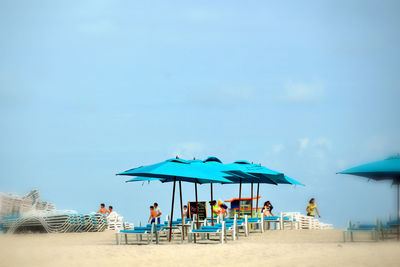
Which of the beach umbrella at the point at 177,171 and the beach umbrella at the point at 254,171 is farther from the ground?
the beach umbrella at the point at 254,171

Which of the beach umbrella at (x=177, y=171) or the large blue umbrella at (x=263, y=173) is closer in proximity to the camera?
the beach umbrella at (x=177, y=171)

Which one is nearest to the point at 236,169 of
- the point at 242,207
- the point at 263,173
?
the point at 263,173

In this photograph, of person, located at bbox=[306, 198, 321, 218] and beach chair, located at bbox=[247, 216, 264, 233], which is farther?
person, located at bbox=[306, 198, 321, 218]

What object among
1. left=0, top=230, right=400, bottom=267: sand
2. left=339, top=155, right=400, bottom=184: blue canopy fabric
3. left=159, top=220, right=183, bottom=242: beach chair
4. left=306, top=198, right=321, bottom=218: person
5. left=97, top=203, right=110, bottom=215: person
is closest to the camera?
left=0, top=230, right=400, bottom=267: sand

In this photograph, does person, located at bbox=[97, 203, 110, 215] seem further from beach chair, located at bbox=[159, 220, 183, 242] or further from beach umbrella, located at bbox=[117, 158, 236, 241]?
beach umbrella, located at bbox=[117, 158, 236, 241]

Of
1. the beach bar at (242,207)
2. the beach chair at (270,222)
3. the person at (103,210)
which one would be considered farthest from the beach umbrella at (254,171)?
the person at (103,210)

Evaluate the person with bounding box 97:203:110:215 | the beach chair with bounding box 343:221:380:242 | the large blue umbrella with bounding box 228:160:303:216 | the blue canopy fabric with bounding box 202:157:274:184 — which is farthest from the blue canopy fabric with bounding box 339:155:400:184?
the person with bounding box 97:203:110:215

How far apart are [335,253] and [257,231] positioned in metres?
8.06

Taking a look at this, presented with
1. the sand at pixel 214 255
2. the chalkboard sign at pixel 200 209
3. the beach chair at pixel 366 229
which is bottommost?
the sand at pixel 214 255

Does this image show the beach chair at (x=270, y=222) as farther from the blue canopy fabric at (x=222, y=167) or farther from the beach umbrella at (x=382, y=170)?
the beach umbrella at (x=382, y=170)

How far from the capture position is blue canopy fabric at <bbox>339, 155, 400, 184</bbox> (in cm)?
1564

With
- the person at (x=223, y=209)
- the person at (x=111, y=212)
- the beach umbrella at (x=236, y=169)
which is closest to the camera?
the beach umbrella at (x=236, y=169)

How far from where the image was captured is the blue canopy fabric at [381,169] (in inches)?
616

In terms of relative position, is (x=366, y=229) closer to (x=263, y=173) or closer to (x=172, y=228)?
(x=263, y=173)
